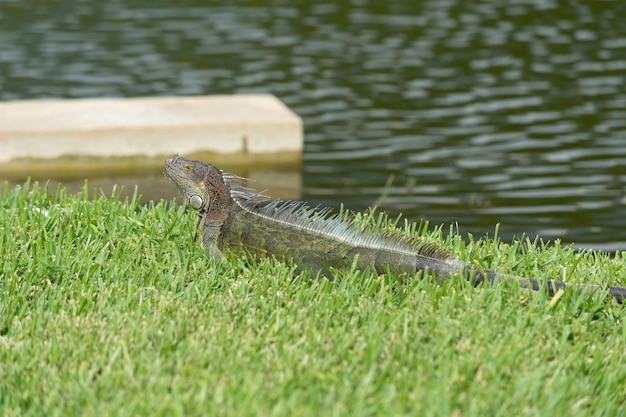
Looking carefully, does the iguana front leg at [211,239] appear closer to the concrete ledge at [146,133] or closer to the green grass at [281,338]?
the green grass at [281,338]

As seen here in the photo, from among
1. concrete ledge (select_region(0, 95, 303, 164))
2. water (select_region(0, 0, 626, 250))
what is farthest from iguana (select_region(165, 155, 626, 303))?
concrete ledge (select_region(0, 95, 303, 164))

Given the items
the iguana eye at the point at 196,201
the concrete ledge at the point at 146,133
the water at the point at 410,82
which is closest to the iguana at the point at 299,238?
the iguana eye at the point at 196,201

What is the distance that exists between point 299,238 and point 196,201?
2.34ft

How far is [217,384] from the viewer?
4.52 meters

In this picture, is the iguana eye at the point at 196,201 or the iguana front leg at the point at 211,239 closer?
the iguana front leg at the point at 211,239

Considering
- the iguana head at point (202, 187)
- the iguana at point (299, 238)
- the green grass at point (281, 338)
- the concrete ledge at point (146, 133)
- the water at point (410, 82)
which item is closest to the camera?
the green grass at point (281, 338)

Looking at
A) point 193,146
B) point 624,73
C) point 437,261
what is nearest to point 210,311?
point 437,261

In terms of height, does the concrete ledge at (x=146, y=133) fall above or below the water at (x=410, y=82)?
above

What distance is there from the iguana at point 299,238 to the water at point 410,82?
3.10m

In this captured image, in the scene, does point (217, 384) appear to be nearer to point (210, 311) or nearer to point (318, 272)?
point (210, 311)

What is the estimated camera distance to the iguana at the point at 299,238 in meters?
5.77

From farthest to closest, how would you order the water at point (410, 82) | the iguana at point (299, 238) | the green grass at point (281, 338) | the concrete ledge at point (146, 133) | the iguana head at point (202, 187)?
the concrete ledge at point (146, 133), the water at point (410, 82), the iguana head at point (202, 187), the iguana at point (299, 238), the green grass at point (281, 338)

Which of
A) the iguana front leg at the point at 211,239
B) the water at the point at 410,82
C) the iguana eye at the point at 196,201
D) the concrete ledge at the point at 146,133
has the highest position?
the iguana eye at the point at 196,201

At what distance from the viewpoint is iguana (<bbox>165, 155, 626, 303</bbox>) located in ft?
18.9
